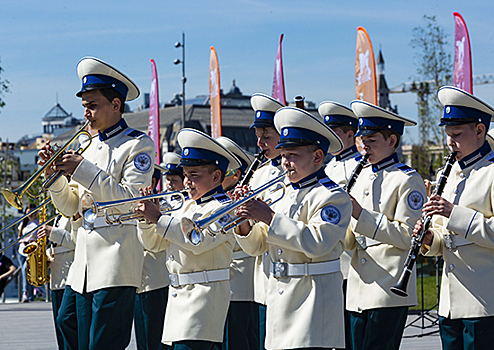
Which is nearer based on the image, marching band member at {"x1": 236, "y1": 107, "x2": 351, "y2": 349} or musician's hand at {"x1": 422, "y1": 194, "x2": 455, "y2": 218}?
marching band member at {"x1": 236, "y1": 107, "x2": 351, "y2": 349}

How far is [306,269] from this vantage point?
5203 mm

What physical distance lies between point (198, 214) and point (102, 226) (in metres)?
0.80

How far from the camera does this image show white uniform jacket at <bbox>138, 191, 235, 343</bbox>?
18.6 feet

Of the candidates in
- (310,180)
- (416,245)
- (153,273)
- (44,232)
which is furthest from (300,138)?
(44,232)

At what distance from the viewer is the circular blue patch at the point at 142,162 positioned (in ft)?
20.6

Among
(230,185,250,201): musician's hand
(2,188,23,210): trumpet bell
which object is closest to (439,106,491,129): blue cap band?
(230,185,250,201): musician's hand

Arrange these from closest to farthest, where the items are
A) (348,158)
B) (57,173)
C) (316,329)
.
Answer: (316,329), (57,173), (348,158)

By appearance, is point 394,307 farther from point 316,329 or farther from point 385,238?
point 316,329

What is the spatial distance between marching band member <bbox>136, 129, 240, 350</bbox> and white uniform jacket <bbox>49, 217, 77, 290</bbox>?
325cm

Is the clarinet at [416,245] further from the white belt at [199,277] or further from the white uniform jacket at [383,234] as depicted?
the white belt at [199,277]

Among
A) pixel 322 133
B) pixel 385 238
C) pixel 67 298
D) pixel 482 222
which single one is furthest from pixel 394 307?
pixel 67 298

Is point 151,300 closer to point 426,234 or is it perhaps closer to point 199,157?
point 199,157

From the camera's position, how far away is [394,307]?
236 inches

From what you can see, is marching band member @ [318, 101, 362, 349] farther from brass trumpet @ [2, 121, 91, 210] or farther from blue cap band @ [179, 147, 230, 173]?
brass trumpet @ [2, 121, 91, 210]
